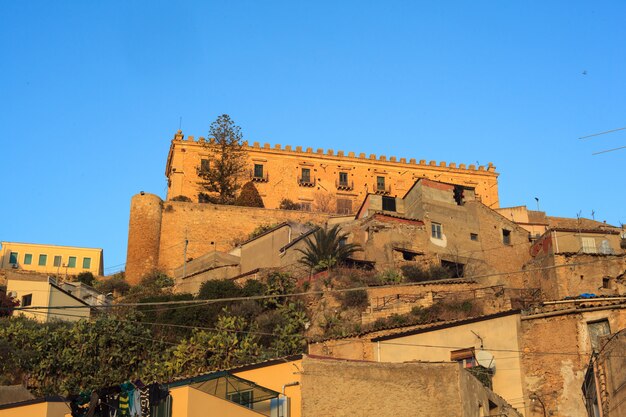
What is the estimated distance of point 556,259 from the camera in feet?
135

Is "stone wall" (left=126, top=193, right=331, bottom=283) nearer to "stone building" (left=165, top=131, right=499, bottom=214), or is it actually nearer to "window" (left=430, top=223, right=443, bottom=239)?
"stone building" (left=165, top=131, right=499, bottom=214)

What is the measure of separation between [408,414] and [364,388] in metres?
1.08

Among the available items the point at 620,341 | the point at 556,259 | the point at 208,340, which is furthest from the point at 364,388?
the point at 556,259

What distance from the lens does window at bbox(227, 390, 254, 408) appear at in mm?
19719

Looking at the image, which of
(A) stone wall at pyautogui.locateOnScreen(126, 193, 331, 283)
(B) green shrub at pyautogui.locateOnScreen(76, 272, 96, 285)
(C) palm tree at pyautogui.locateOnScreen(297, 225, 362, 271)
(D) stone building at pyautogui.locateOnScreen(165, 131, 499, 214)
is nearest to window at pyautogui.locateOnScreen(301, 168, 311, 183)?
(D) stone building at pyautogui.locateOnScreen(165, 131, 499, 214)

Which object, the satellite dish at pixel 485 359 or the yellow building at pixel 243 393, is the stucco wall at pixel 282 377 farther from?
the satellite dish at pixel 485 359

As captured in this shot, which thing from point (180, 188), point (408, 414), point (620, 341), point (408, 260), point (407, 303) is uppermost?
point (180, 188)

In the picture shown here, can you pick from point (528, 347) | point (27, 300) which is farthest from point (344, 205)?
point (528, 347)

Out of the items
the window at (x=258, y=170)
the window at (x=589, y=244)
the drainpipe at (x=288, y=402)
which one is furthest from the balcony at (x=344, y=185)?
the drainpipe at (x=288, y=402)

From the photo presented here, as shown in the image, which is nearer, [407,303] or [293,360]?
[293,360]

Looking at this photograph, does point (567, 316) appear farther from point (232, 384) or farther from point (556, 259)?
point (556, 259)

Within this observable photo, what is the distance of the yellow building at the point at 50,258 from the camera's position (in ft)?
220

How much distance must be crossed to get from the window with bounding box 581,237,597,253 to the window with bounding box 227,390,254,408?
92.1 ft

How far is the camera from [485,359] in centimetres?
2664
